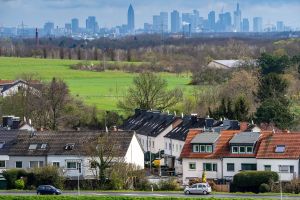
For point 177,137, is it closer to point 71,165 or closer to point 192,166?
point 192,166

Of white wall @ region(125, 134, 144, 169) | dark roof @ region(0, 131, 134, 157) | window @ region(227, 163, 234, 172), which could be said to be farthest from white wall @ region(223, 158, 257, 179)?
dark roof @ region(0, 131, 134, 157)

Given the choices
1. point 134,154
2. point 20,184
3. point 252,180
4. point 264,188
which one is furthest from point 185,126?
point 264,188

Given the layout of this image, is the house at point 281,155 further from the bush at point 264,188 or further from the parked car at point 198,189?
the parked car at point 198,189

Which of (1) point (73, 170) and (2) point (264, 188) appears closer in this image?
(2) point (264, 188)

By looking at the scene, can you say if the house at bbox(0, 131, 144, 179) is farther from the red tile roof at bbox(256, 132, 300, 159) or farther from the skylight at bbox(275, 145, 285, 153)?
the skylight at bbox(275, 145, 285, 153)

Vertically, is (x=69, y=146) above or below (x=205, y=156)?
above

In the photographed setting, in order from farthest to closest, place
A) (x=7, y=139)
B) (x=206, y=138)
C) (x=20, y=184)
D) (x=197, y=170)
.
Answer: (x=7, y=139)
(x=206, y=138)
(x=197, y=170)
(x=20, y=184)
